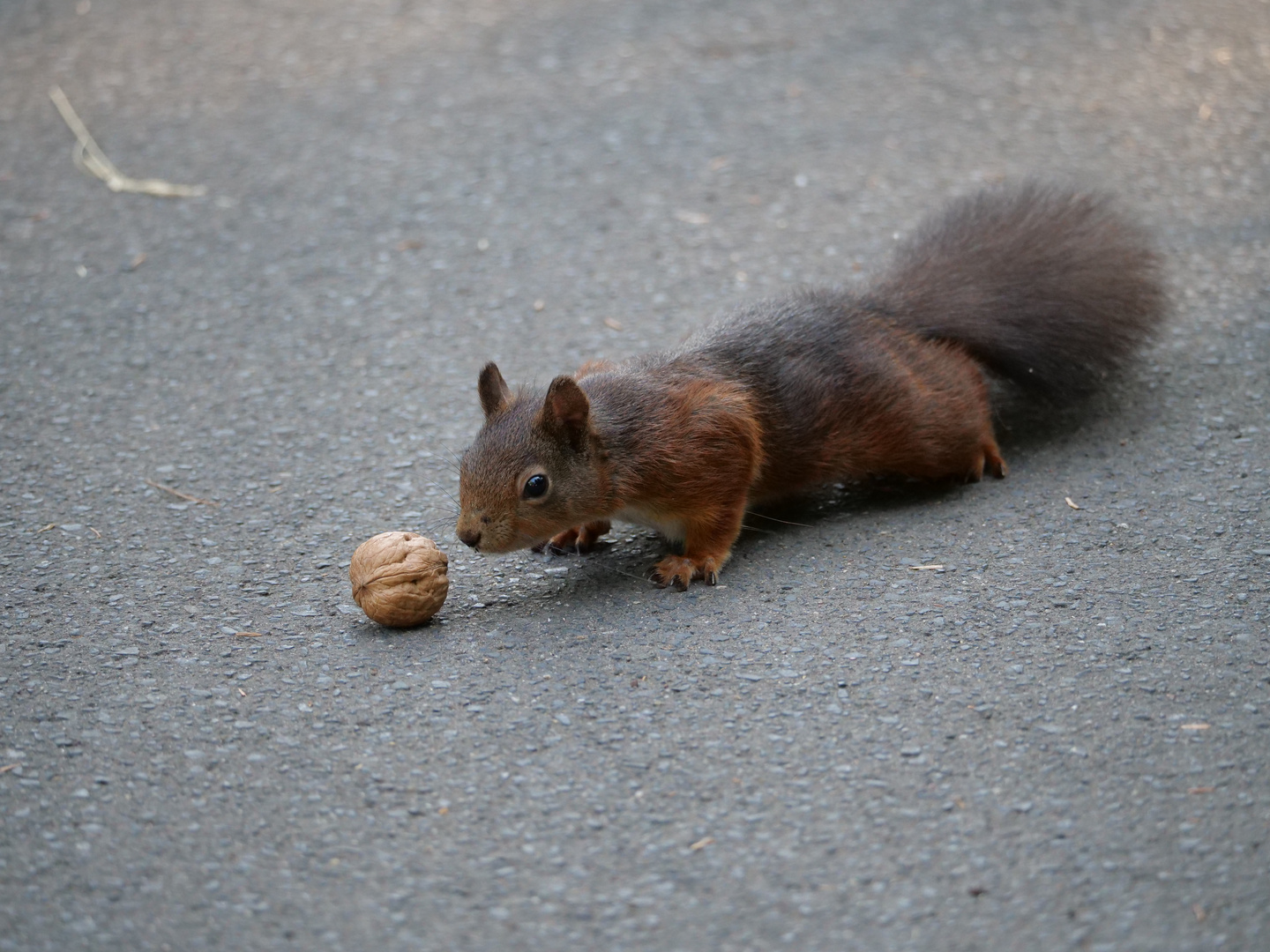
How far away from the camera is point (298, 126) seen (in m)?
5.64

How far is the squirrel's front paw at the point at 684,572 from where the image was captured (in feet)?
10.1

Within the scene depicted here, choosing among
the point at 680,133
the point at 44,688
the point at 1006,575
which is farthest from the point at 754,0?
the point at 44,688

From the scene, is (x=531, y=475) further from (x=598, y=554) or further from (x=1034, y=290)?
(x=1034, y=290)

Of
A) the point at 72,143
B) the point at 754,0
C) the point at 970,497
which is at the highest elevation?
the point at 754,0

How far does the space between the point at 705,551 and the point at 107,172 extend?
11.9 ft

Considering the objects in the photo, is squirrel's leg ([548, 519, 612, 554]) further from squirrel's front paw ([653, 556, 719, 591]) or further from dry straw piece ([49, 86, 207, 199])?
dry straw piece ([49, 86, 207, 199])

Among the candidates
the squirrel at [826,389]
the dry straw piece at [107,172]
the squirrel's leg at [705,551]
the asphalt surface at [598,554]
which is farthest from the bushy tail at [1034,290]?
the dry straw piece at [107,172]

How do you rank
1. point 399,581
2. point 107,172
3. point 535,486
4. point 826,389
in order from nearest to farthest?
1. point 399,581
2. point 535,486
3. point 826,389
4. point 107,172

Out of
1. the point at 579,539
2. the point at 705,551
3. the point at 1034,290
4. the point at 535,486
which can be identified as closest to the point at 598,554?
the point at 579,539

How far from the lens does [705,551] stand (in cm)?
314

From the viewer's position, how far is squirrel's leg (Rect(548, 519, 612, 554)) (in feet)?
10.9

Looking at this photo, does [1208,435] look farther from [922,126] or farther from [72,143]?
[72,143]

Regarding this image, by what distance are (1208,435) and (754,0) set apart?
3835mm

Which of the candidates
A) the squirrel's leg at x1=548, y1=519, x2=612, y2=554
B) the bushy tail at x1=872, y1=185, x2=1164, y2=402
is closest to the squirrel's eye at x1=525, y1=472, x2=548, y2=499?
the squirrel's leg at x1=548, y1=519, x2=612, y2=554
